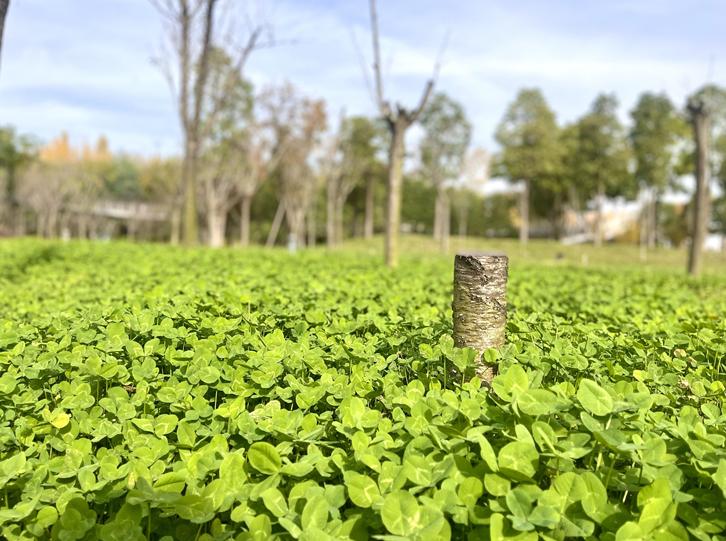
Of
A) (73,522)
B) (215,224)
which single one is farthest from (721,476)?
(215,224)

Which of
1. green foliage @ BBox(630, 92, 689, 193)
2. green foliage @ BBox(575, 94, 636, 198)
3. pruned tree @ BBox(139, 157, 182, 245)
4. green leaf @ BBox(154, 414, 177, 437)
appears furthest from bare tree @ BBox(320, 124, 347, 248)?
green leaf @ BBox(154, 414, 177, 437)

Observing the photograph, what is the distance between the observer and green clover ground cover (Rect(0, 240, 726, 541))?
1353 millimetres

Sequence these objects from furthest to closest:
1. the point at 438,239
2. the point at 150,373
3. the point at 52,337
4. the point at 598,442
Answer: the point at 438,239, the point at 52,337, the point at 150,373, the point at 598,442

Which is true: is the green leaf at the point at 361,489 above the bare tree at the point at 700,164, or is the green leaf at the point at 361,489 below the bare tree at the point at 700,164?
below

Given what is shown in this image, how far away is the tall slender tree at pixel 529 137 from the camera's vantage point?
100.0ft

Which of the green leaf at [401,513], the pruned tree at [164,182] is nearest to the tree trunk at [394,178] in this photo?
the green leaf at [401,513]

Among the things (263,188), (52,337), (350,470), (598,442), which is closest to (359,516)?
(350,470)

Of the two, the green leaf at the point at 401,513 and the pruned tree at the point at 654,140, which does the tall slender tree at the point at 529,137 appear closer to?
the pruned tree at the point at 654,140

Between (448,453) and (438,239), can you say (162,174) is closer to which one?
(438,239)

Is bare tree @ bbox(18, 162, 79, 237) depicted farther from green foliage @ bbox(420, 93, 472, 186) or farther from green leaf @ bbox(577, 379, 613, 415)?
green leaf @ bbox(577, 379, 613, 415)

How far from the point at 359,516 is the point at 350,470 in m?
0.20

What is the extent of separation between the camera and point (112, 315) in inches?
123

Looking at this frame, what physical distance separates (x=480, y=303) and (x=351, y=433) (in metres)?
1.08

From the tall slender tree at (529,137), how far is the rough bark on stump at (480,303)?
29838mm
